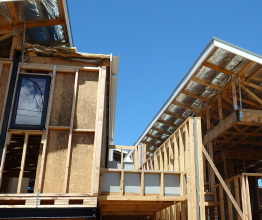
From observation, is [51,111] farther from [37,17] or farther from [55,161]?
[37,17]

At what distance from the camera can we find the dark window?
10.5 metres

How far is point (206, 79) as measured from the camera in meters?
15.1

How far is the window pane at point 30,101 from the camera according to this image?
418 inches

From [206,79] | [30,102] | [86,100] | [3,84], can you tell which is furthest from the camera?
[206,79]

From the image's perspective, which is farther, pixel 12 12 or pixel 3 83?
pixel 12 12

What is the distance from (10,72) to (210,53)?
24.8 feet

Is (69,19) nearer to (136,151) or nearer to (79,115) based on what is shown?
(79,115)

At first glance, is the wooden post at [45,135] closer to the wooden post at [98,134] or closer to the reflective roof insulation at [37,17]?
the wooden post at [98,134]

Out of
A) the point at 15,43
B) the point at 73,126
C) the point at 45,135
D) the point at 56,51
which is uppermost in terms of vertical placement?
the point at 15,43

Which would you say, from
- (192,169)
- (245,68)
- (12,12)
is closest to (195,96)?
(245,68)

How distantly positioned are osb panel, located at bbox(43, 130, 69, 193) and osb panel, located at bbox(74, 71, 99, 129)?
0.65 meters

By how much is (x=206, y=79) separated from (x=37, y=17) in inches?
310

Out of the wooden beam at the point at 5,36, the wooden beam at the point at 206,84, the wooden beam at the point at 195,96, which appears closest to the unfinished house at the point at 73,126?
the wooden beam at the point at 5,36

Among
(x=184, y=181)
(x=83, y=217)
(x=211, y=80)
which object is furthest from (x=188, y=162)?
(x=211, y=80)
